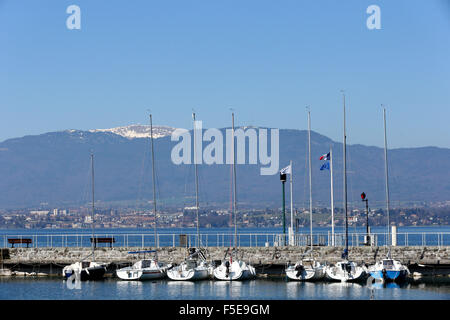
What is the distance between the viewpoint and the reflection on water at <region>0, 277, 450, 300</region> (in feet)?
164

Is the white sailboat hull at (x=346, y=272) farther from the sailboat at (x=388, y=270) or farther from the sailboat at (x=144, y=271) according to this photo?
the sailboat at (x=144, y=271)

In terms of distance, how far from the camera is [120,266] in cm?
6275

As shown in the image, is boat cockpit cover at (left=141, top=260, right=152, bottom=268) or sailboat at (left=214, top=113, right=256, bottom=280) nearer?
sailboat at (left=214, top=113, right=256, bottom=280)

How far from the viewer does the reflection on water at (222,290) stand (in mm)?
50000

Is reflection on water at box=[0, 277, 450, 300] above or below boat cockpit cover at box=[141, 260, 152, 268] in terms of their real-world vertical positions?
below

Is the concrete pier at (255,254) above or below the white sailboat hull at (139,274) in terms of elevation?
above

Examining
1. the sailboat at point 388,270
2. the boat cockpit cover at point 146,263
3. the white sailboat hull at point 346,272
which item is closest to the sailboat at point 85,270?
the boat cockpit cover at point 146,263

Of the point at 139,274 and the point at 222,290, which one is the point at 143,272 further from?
the point at 222,290

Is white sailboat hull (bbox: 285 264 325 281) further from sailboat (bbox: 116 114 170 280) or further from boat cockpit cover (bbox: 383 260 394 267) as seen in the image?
sailboat (bbox: 116 114 170 280)

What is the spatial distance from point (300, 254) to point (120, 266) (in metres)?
13.8

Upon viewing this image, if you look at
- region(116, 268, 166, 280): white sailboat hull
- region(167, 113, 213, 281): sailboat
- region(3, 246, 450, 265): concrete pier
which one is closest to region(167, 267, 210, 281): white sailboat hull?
region(167, 113, 213, 281): sailboat

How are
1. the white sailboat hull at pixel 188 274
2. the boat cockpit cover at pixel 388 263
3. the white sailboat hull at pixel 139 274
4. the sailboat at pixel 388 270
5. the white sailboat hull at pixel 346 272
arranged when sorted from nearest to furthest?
the sailboat at pixel 388 270 < the boat cockpit cover at pixel 388 263 < the white sailboat hull at pixel 346 272 < the white sailboat hull at pixel 188 274 < the white sailboat hull at pixel 139 274

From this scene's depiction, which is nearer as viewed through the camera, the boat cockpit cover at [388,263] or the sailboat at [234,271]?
the boat cockpit cover at [388,263]
